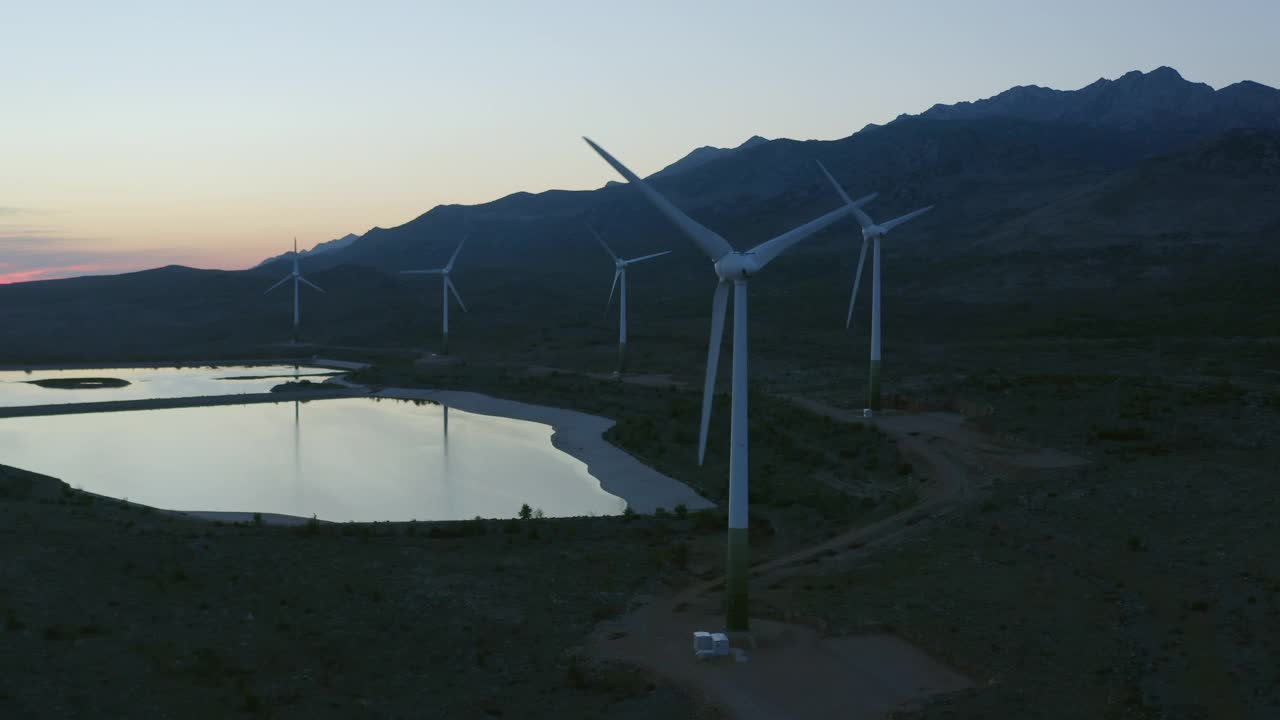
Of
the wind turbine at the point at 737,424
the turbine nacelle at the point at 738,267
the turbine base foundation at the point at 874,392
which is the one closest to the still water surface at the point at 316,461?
the turbine base foundation at the point at 874,392

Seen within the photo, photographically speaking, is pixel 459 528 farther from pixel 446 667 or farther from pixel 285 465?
pixel 285 465

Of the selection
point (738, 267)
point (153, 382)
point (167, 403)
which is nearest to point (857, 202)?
point (738, 267)

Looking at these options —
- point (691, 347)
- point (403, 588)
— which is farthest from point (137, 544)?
point (691, 347)

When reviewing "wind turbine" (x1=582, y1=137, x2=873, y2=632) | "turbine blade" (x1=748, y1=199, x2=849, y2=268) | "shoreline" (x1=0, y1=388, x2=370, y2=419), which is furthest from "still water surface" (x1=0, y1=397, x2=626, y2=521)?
"wind turbine" (x1=582, y1=137, x2=873, y2=632)

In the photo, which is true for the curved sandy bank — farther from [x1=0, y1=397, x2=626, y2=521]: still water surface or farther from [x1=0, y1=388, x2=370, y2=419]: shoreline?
[x1=0, y1=388, x2=370, y2=419]: shoreline

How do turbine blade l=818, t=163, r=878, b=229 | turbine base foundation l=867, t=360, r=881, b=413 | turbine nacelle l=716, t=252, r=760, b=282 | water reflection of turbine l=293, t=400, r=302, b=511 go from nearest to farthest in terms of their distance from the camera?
turbine nacelle l=716, t=252, r=760, b=282 < turbine blade l=818, t=163, r=878, b=229 < water reflection of turbine l=293, t=400, r=302, b=511 < turbine base foundation l=867, t=360, r=881, b=413

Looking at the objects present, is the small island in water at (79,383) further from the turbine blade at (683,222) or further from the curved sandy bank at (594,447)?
the turbine blade at (683,222)

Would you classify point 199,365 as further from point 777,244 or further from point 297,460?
point 777,244
